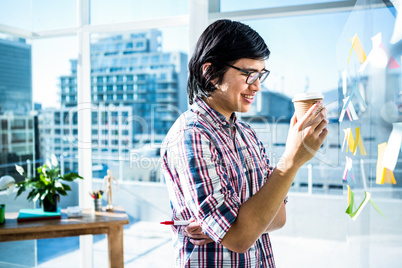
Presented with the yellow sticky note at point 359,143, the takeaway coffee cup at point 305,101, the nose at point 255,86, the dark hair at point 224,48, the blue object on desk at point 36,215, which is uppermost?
the dark hair at point 224,48

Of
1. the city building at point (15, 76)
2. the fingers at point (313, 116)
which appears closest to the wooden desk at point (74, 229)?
the city building at point (15, 76)

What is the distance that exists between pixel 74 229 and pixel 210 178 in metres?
1.50

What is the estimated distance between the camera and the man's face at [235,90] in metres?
0.99

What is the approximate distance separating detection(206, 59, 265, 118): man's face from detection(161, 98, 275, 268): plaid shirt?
4 cm

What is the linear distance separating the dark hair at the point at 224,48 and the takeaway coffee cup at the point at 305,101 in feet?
0.57

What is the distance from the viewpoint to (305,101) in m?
0.94

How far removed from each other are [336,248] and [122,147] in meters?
1.58

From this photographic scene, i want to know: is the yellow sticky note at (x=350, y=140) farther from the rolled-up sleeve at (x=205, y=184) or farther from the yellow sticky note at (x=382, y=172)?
the rolled-up sleeve at (x=205, y=184)

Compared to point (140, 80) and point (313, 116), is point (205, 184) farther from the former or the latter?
point (140, 80)

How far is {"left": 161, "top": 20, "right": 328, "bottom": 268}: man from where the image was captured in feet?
2.79

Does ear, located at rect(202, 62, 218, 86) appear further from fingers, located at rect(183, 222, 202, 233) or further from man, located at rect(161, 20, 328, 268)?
fingers, located at rect(183, 222, 202, 233)

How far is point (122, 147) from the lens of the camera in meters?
2.57

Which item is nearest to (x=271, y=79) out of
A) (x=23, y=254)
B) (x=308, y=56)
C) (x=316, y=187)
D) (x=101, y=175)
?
(x=308, y=56)

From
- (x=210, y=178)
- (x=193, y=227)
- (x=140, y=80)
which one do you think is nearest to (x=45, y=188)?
(x=140, y=80)
